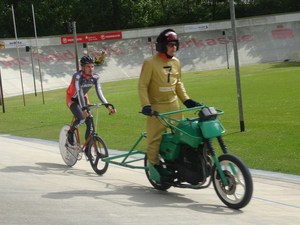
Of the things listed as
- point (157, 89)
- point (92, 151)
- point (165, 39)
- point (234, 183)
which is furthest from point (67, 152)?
point (234, 183)

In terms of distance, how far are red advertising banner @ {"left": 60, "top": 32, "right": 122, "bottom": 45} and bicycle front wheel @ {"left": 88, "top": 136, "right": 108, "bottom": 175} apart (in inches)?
1937

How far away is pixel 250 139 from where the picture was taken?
→ 12.2 m

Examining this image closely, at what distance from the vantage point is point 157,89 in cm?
714

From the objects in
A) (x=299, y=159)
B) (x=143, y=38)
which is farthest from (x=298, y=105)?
(x=143, y=38)

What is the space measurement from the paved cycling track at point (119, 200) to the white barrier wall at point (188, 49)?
43420 mm

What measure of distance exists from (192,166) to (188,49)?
5438 centimetres

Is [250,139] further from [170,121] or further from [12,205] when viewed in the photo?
[12,205]

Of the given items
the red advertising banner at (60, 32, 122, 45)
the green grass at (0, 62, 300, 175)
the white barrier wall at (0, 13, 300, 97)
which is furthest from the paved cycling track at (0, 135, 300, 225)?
the red advertising banner at (60, 32, 122, 45)

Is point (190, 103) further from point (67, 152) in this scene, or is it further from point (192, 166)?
point (67, 152)

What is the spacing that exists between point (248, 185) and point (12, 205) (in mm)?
2755

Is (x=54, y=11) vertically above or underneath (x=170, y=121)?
above

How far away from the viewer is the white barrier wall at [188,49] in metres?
53.7

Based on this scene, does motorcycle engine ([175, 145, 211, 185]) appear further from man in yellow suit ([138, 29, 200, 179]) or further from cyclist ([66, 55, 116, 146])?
cyclist ([66, 55, 116, 146])

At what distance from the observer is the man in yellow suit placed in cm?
698
